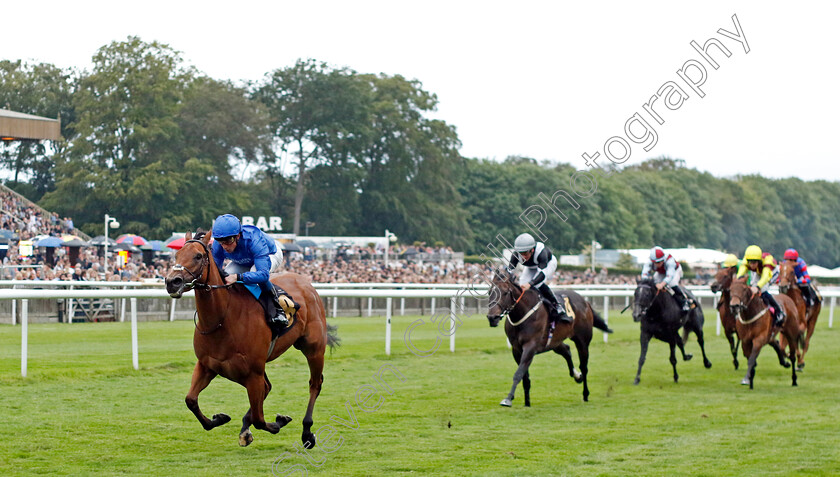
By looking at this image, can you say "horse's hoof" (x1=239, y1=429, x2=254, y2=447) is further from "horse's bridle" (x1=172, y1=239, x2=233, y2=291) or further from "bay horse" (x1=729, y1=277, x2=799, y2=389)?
"bay horse" (x1=729, y1=277, x2=799, y2=389)

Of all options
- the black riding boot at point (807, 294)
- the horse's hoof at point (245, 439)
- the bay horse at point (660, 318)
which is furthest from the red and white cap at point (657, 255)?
the horse's hoof at point (245, 439)

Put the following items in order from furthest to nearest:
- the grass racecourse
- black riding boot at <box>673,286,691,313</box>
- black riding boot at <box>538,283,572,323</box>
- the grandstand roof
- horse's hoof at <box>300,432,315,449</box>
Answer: the grandstand roof
black riding boot at <box>673,286,691,313</box>
black riding boot at <box>538,283,572,323</box>
horse's hoof at <box>300,432,315,449</box>
the grass racecourse

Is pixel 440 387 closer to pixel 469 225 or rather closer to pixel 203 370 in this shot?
pixel 203 370

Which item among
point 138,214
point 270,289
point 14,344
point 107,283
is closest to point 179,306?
point 107,283

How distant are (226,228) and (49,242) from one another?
52.8 feet

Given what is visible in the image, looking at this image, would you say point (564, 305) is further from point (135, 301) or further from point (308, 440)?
point (135, 301)

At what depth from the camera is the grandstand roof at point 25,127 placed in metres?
25.0

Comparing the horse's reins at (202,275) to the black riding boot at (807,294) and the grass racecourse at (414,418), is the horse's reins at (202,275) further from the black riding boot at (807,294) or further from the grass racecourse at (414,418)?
the black riding boot at (807,294)

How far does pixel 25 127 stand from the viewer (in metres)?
25.5

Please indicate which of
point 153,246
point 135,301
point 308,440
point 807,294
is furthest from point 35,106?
point 308,440

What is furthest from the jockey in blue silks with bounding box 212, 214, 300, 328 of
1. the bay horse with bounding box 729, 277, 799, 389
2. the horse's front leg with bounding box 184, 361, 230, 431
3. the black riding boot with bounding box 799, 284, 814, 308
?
the black riding boot with bounding box 799, 284, 814, 308

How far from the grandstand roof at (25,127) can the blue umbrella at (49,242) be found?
6015mm

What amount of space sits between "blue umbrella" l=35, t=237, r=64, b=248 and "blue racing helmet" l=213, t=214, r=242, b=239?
52.0 feet

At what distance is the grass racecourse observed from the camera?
5.90 meters
